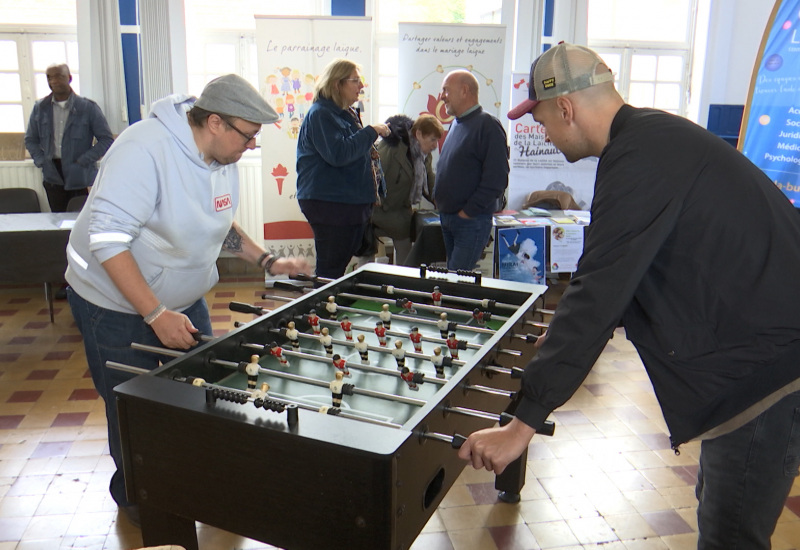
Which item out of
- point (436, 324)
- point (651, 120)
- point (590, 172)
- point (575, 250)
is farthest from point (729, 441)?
point (590, 172)

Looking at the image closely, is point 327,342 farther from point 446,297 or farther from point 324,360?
point 446,297

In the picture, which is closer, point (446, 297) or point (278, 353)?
point (278, 353)

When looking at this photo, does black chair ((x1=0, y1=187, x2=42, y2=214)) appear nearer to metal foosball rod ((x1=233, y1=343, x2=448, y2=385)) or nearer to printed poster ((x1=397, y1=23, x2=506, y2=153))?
printed poster ((x1=397, y1=23, x2=506, y2=153))

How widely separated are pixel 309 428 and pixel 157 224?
1012mm

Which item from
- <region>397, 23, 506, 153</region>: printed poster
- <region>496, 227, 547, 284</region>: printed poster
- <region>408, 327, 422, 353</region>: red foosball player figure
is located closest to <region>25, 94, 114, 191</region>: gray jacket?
<region>397, 23, 506, 153</region>: printed poster

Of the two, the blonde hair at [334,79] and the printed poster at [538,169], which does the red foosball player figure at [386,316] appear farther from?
the printed poster at [538,169]

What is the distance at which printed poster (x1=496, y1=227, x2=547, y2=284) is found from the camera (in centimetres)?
518

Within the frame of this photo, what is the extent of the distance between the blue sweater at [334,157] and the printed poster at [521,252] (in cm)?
149

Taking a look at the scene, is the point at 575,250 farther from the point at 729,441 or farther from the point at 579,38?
the point at 729,441

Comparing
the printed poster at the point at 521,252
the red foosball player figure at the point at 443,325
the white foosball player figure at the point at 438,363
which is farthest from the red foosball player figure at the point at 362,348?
the printed poster at the point at 521,252

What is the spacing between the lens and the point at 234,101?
199 centimetres

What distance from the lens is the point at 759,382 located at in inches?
57.6

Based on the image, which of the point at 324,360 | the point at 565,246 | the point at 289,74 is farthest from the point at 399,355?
the point at 289,74

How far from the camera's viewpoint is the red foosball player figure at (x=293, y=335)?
208cm
